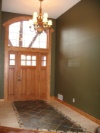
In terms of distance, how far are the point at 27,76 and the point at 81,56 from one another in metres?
2.75

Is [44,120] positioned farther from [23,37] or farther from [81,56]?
[23,37]

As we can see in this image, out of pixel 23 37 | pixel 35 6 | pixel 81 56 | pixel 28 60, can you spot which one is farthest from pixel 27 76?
pixel 35 6

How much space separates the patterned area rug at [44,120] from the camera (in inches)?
145

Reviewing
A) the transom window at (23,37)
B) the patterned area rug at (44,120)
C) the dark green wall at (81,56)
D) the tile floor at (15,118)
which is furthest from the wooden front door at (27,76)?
the patterned area rug at (44,120)

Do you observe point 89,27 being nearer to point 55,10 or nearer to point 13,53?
point 55,10

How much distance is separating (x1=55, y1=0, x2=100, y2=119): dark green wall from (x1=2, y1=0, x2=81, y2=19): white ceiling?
0.83ft

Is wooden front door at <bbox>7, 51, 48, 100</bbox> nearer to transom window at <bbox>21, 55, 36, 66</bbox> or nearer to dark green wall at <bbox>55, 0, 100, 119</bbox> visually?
transom window at <bbox>21, 55, 36, 66</bbox>

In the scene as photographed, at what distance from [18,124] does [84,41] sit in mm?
3082

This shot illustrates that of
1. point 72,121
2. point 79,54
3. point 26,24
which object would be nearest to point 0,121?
point 72,121

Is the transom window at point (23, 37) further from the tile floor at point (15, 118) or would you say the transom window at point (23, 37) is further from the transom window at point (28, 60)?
the tile floor at point (15, 118)

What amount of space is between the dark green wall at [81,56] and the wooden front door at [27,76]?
770 millimetres

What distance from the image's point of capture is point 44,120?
4176 mm

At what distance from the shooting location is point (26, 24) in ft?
22.2

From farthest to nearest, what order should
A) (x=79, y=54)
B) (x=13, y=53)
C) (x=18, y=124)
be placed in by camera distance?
(x=13, y=53)
(x=79, y=54)
(x=18, y=124)
